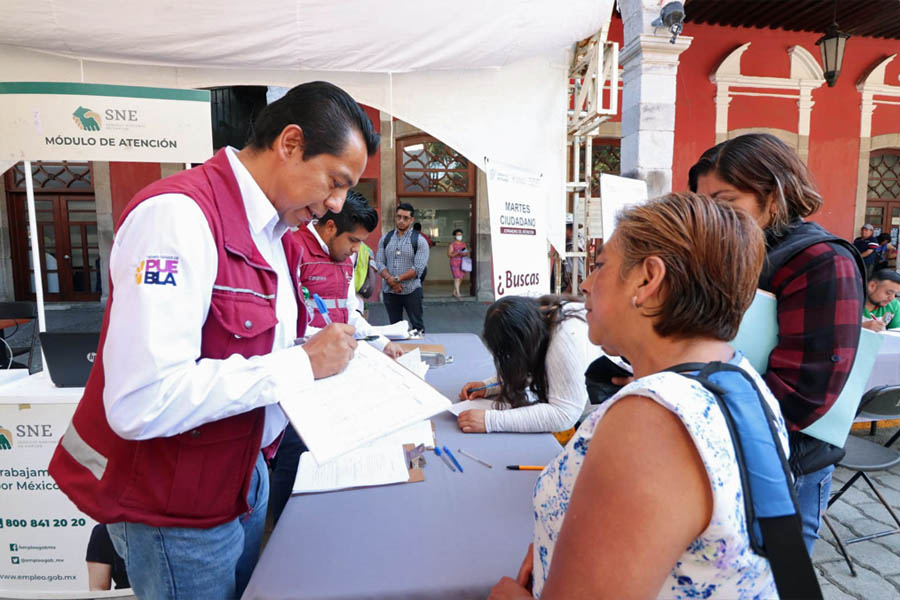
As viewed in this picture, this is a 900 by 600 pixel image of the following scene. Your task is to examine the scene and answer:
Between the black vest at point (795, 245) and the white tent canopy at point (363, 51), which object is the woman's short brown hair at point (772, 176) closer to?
the black vest at point (795, 245)

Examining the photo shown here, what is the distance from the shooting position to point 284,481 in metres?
2.05

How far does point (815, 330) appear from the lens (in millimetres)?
1223

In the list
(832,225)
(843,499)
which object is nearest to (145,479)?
(843,499)

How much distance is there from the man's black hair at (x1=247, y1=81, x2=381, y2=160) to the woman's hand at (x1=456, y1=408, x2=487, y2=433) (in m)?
1.10

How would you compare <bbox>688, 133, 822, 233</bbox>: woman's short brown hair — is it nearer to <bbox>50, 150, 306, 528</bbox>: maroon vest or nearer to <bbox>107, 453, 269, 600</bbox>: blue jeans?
<bbox>50, 150, 306, 528</bbox>: maroon vest

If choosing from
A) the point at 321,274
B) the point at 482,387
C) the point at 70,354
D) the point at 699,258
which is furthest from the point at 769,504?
the point at 321,274

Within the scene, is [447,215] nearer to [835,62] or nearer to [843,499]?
[835,62]

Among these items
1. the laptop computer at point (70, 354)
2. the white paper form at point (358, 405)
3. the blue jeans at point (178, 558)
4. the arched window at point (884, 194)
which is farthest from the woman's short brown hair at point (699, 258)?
the arched window at point (884, 194)

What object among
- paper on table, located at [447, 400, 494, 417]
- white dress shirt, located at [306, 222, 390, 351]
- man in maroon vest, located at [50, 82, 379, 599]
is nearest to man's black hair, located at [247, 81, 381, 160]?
man in maroon vest, located at [50, 82, 379, 599]

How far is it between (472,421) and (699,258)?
1211mm

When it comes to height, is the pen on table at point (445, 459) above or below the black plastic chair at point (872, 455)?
above

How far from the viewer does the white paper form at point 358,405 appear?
91 centimetres

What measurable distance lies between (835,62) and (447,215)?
35.0 feet

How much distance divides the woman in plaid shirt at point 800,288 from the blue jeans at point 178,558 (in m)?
1.37
